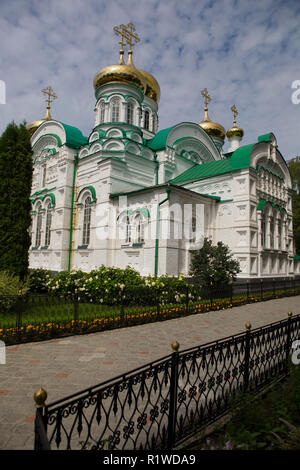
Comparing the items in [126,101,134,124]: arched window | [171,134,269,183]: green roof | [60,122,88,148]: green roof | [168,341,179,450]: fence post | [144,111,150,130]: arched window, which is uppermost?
[144,111,150,130]: arched window

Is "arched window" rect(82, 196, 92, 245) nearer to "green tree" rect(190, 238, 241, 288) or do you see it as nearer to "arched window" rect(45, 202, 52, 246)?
"arched window" rect(45, 202, 52, 246)

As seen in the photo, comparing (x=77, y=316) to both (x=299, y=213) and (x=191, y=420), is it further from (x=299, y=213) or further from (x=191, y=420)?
(x=299, y=213)

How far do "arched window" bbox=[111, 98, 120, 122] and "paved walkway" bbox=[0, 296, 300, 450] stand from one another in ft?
46.2

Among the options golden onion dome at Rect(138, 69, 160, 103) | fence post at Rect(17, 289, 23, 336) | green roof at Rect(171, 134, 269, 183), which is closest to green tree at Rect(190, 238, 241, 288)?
green roof at Rect(171, 134, 269, 183)

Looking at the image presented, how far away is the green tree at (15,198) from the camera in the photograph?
9.03 meters

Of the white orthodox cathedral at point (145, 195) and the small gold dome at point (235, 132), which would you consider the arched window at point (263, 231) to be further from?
the small gold dome at point (235, 132)

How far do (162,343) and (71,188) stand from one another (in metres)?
13.7

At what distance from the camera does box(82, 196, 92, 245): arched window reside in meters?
16.3

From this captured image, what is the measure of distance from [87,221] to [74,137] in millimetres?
5784

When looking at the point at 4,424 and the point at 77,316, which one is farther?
the point at 77,316

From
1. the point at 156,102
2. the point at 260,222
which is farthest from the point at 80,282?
the point at 156,102

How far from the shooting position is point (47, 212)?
62.0ft
